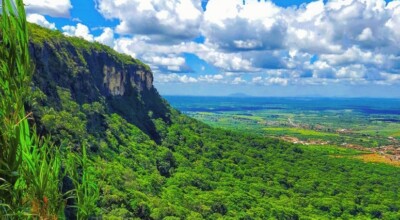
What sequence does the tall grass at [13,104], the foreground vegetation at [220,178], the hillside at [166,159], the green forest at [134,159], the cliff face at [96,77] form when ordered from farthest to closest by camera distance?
the cliff face at [96,77]
the foreground vegetation at [220,178]
the hillside at [166,159]
the green forest at [134,159]
the tall grass at [13,104]

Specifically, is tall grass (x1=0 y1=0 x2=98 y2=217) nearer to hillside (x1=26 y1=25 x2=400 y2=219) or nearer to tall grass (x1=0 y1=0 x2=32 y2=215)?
tall grass (x1=0 y1=0 x2=32 y2=215)

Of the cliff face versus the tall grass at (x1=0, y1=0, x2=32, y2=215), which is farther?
the cliff face

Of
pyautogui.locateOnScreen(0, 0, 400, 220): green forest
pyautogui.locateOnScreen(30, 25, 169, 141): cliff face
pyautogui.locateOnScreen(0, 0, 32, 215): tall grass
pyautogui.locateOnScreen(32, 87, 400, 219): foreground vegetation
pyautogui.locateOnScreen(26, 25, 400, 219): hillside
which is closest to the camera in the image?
pyautogui.locateOnScreen(0, 0, 32, 215): tall grass

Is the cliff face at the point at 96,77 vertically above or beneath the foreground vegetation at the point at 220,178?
above

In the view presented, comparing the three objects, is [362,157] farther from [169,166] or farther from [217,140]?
[169,166]

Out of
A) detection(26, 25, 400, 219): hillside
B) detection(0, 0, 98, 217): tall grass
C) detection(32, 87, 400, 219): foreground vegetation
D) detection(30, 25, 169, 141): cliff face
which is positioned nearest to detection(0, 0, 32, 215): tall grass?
detection(0, 0, 98, 217): tall grass

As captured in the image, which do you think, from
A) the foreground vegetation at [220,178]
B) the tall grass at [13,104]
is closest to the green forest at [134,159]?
the tall grass at [13,104]

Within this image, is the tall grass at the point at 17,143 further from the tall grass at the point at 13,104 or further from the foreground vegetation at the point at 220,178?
the foreground vegetation at the point at 220,178

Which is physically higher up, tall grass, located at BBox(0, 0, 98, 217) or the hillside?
tall grass, located at BBox(0, 0, 98, 217)
